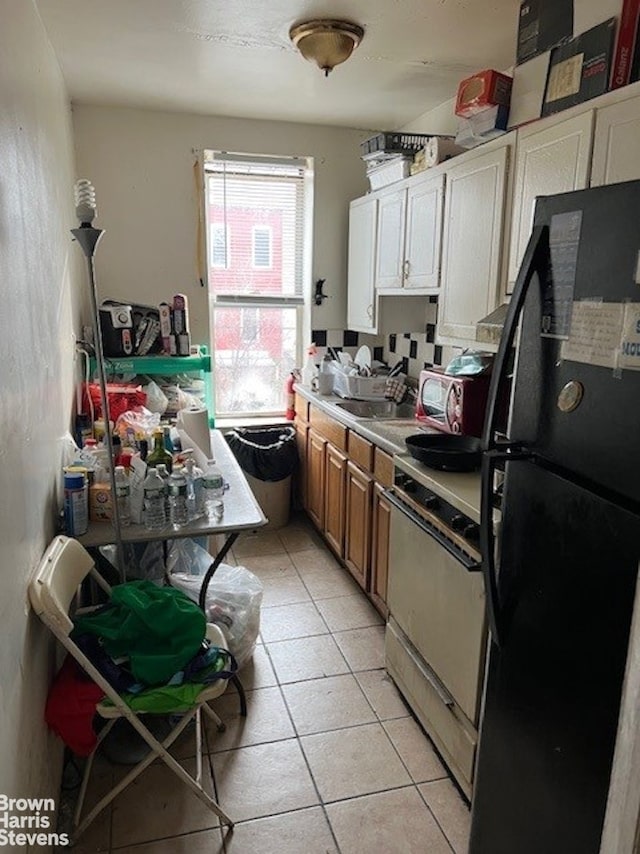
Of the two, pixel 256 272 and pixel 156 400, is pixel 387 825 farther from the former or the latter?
pixel 256 272

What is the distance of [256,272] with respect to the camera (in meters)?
3.87

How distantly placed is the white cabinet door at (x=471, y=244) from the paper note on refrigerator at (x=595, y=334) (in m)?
1.22

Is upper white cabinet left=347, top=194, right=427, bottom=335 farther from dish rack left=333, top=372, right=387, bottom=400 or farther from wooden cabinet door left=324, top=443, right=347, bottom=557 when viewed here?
wooden cabinet door left=324, top=443, right=347, bottom=557

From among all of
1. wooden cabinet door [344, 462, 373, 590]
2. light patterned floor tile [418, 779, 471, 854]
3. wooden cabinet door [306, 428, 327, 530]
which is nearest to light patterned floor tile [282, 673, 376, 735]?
light patterned floor tile [418, 779, 471, 854]

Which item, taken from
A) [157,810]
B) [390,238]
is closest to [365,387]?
[390,238]

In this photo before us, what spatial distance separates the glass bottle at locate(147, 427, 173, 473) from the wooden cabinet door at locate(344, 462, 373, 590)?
1.05 meters

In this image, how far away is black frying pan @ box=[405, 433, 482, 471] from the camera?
2031mm

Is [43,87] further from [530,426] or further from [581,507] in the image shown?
[581,507]

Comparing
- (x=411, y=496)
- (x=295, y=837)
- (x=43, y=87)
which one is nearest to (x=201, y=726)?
(x=295, y=837)

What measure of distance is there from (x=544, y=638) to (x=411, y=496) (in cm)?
96

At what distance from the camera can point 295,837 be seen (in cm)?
170

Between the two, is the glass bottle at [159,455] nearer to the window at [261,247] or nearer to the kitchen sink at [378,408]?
the kitchen sink at [378,408]

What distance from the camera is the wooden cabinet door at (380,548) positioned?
2.64m

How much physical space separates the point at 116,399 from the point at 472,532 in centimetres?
183
